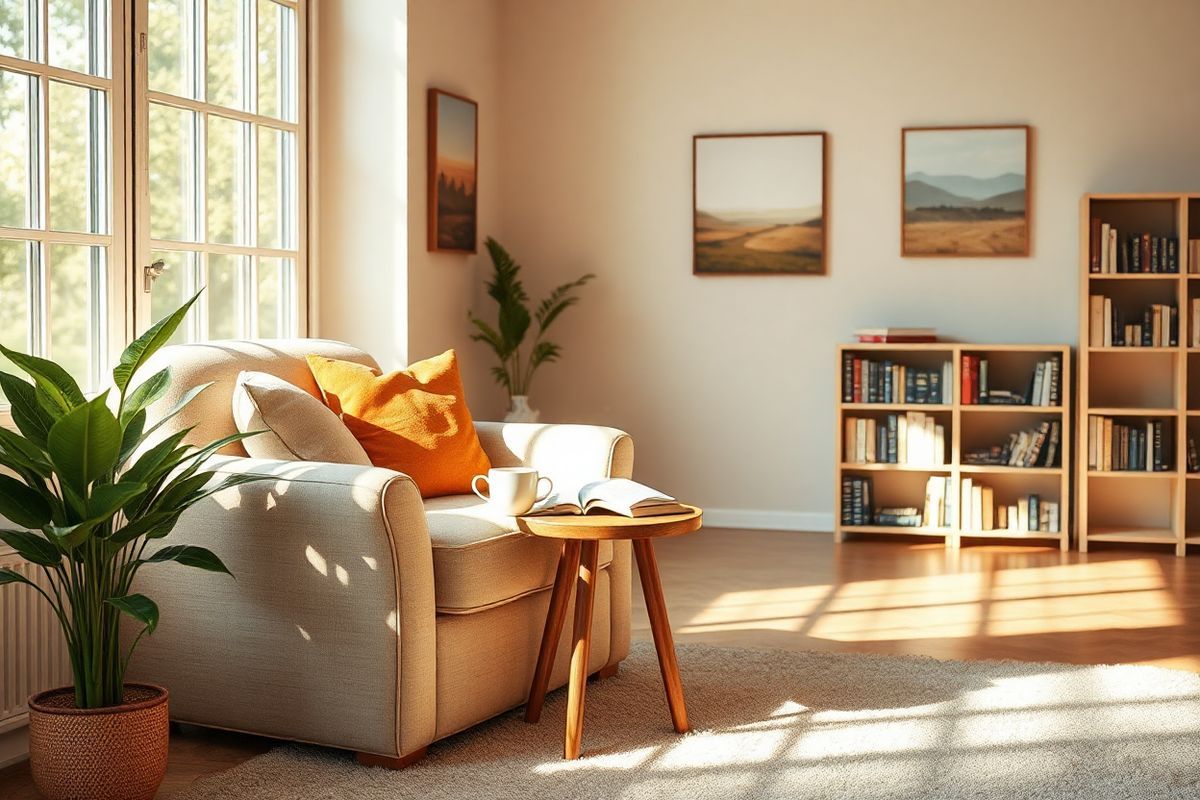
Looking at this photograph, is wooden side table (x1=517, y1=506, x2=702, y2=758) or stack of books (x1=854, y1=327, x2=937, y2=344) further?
stack of books (x1=854, y1=327, x2=937, y2=344)

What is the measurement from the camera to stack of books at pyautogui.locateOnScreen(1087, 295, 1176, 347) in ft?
18.6

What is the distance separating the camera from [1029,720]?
324 cm

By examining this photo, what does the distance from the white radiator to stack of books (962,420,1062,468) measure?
13.1ft

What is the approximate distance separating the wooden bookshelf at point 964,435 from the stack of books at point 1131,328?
0.16m

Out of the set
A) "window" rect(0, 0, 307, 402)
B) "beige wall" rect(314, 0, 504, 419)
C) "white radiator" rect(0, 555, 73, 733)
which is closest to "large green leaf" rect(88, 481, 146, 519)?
"white radiator" rect(0, 555, 73, 733)

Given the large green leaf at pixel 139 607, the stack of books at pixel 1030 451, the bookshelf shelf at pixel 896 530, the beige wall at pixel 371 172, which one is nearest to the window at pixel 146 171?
the beige wall at pixel 371 172

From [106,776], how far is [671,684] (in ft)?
4.06

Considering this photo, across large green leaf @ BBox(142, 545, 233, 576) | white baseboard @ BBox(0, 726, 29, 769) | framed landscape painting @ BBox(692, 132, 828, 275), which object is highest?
framed landscape painting @ BBox(692, 132, 828, 275)

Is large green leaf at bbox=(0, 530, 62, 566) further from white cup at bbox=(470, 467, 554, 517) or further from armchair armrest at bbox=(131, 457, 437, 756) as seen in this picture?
white cup at bbox=(470, 467, 554, 517)

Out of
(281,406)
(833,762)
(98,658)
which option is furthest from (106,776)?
(833,762)

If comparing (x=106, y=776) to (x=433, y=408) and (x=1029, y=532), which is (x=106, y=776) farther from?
(x=1029, y=532)

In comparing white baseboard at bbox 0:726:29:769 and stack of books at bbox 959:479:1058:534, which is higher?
stack of books at bbox 959:479:1058:534

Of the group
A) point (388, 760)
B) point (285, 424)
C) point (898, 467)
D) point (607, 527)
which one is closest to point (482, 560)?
point (607, 527)

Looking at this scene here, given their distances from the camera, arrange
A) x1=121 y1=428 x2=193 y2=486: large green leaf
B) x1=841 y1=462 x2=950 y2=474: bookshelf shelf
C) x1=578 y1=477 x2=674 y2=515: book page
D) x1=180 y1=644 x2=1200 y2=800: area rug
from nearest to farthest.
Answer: x1=121 y1=428 x2=193 y2=486: large green leaf, x1=180 y1=644 x2=1200 y2=800: area rug, x1=578 y1=477 x2=674 y2=515: book page, x1=841 y1=462 x2=950 y2=474: bookshelf shelf
